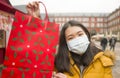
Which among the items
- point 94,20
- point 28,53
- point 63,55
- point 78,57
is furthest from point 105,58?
point 94,20

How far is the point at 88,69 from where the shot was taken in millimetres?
2041

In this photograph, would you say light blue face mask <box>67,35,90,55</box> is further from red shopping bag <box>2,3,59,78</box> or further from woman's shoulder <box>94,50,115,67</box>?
red shopping bag <box>2,3,59,78</box>

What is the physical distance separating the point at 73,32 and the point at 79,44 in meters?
0.10

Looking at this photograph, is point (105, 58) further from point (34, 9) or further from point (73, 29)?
point (34, 9)

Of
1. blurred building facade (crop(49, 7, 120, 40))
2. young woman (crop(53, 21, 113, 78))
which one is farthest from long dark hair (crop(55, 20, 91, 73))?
blurred building facade (crop(49, 7, 120, 40))

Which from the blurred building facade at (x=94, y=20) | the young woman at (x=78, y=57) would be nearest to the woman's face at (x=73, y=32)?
the young woman at (x=78, y=57)

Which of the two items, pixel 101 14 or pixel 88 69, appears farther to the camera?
pixel 101 14

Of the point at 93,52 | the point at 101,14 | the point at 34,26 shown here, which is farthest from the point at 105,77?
the point at 101,14

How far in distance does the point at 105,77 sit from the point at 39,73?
0.50 m

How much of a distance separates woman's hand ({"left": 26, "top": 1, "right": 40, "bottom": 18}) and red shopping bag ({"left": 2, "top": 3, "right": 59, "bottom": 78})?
0.22 metres

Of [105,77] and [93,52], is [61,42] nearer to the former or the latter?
[93,52]

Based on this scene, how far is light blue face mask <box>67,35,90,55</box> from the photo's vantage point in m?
2.05

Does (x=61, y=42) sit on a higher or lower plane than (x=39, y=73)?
higher

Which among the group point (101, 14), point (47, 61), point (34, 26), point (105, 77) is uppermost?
point (101, 14)
